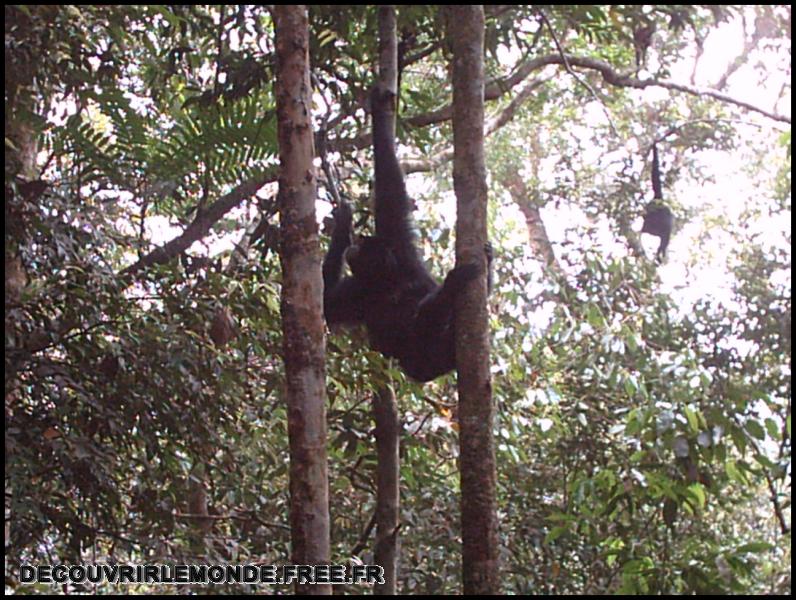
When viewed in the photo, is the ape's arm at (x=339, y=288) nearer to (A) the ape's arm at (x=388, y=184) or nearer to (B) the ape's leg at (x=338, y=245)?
(B) the ape's leg at (x=338, y=245)

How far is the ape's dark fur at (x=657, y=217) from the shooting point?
6.56 meters

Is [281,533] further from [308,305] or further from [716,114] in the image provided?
[716,114]

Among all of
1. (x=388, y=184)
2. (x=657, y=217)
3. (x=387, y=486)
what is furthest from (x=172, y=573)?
(x=657, y=217)

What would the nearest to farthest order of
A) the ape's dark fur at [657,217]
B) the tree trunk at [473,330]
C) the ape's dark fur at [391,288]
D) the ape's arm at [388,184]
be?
1. the tree trunk at [473,330]
2. the ape's arm at [388,184]
3. the ape's dark fur at [391,288]
4. the ape's dark fur at [657,217]

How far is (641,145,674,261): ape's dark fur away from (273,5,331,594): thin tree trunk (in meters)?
4.00

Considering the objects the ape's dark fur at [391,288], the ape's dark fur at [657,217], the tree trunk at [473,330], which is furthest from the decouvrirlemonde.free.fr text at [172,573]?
the ape's dark fur at [657,217]

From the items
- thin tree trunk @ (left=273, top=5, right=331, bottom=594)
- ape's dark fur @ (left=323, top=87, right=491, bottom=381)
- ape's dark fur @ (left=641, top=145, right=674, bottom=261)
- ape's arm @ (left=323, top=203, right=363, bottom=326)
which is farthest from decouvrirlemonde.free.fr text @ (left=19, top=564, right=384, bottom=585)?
ape's dark fur @ (left=641, top=145, right=674, bottom=261)

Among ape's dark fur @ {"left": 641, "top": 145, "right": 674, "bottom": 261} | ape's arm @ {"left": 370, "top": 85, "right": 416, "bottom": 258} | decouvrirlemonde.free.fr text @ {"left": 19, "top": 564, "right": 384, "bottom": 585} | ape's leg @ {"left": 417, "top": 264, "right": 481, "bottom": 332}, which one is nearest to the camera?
decouvrirlemonde.free.fr text @ {"left": 19, "top": 564, "right": 384, "bottom": 585}

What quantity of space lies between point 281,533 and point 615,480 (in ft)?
7.19

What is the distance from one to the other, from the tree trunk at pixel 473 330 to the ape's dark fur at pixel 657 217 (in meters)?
3.36

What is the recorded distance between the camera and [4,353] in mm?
3561

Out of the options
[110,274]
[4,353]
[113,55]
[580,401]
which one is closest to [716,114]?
[580,401]

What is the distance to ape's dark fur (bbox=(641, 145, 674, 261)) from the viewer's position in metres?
6.56

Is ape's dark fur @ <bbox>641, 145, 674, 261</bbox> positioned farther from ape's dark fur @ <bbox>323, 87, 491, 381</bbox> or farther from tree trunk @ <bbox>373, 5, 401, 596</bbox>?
tree trunk @ <bbox>373, 5, 401, 596</bbox>
